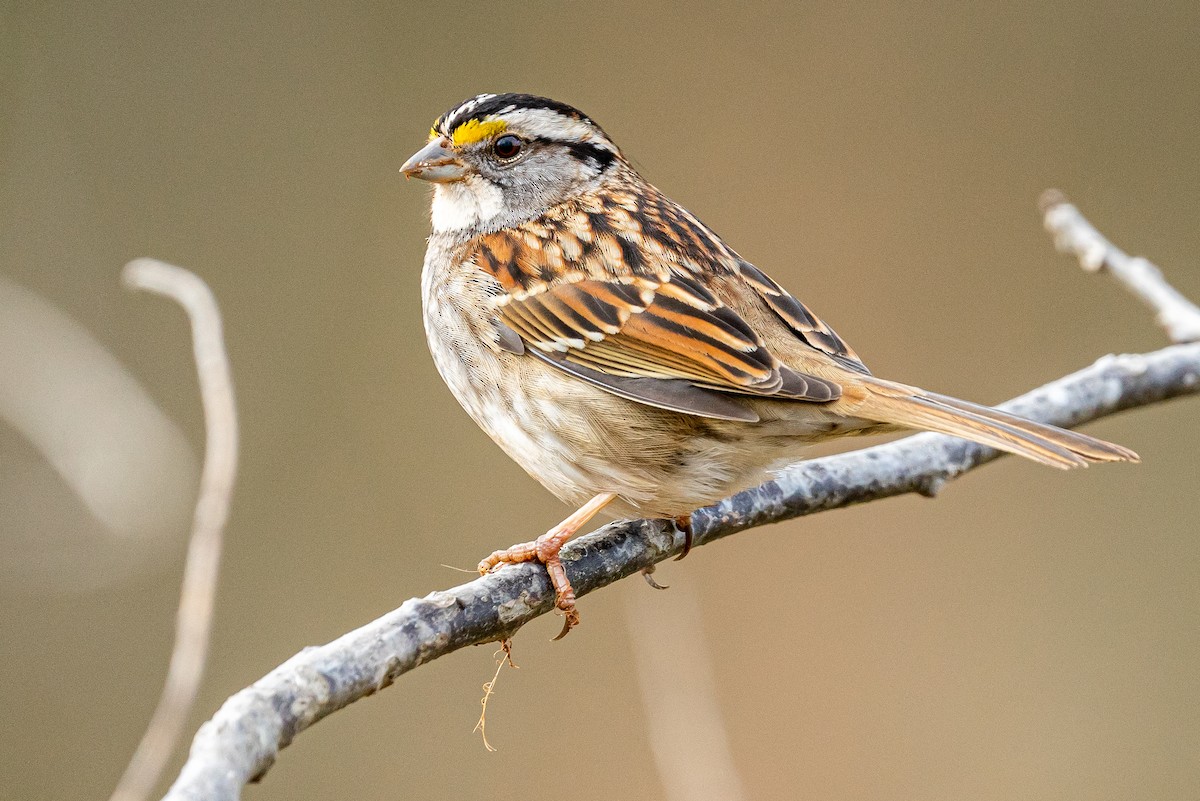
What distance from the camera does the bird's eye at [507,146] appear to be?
327 centimetres

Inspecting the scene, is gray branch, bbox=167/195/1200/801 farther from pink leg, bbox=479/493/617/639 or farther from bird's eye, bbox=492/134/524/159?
bird's eye, bbox=492/134/524/159

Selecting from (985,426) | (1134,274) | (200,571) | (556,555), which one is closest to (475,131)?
(556,555)

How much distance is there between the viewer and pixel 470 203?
10.7 ft

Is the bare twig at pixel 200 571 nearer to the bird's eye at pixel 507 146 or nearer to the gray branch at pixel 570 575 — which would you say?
the gray branch at pixel 570 575

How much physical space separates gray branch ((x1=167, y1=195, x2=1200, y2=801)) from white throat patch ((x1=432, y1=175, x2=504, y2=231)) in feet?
3.10

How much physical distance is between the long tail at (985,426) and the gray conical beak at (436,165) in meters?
1.26

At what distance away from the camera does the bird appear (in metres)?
2.52

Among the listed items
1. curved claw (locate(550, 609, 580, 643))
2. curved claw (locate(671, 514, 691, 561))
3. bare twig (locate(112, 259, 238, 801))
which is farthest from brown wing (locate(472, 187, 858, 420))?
bare twig (locate(112, 259, 238, 801))

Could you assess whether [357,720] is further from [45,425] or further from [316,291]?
[45,425]

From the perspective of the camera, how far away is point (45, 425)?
9.40ft

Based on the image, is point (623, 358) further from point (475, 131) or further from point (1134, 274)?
point (1134, 274)

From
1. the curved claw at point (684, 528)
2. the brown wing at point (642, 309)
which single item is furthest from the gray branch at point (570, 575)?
the brown wing at point (642, 309)

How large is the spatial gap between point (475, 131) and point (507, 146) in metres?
0.09

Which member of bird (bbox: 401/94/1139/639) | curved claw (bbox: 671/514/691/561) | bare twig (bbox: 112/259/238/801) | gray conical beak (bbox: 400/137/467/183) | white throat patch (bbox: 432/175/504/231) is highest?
gray conical beak (bbox: 400/137/467/183)
